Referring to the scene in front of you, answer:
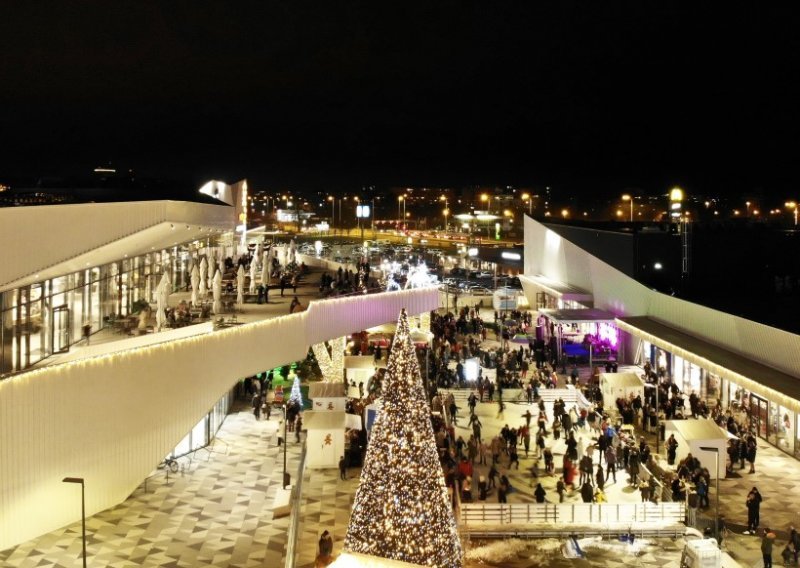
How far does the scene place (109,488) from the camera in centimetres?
1549

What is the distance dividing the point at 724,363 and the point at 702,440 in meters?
3.88

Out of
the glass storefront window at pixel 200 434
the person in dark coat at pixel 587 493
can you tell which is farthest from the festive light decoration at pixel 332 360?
the person in dark coat at pixel 587 493

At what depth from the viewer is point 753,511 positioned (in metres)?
15.1

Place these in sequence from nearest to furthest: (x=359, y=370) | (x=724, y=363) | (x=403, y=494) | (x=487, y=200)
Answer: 1. (x=403, y=494)
2. (x=724, y=363)
3. (x=359, y=370)
4. (x=487, y=200)

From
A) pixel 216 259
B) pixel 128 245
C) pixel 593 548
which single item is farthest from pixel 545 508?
pixel 216 259

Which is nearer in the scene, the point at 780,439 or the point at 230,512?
the point at 230,512

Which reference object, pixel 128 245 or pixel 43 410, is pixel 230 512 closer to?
pixel 43 410

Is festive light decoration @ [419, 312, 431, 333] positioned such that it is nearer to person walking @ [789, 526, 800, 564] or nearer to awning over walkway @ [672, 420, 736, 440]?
awning over walkway @ [672, 420, 736, 440]

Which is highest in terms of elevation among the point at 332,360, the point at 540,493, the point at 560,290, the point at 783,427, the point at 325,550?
the point at 560,290

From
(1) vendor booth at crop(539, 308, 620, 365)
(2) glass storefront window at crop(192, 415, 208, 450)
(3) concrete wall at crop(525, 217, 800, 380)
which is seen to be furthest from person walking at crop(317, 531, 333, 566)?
(1) vendor booth at crop(539, 308, 620, 365)

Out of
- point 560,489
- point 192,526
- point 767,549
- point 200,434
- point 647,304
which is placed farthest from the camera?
point 647,304

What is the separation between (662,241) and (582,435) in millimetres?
16142

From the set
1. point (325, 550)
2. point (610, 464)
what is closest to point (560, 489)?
point (610, 464)

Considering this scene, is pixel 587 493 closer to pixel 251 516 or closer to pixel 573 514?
pixel 573 514
